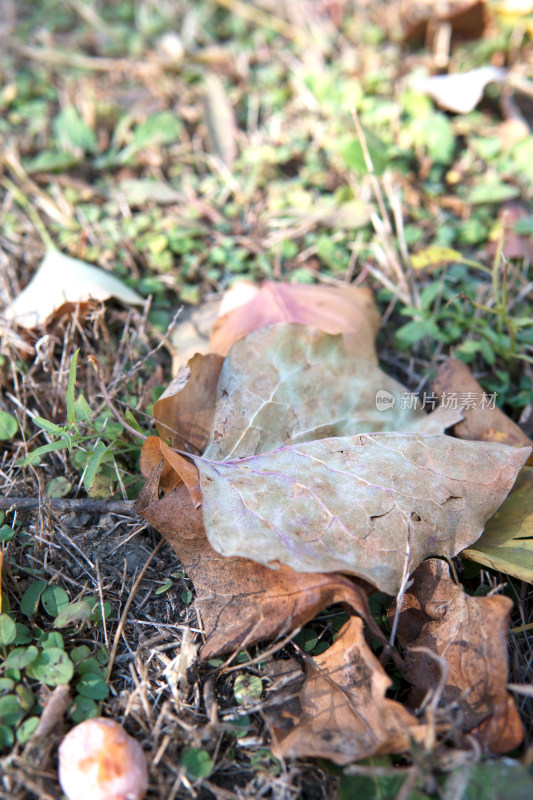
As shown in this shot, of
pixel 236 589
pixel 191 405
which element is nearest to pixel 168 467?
pixel 191 405

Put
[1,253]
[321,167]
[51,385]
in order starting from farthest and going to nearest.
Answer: [321,167] < [1,253] < [51,385]

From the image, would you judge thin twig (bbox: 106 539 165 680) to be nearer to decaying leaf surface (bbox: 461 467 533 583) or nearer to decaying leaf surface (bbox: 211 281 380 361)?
decaying leaf surface (bbox: 211 281 380 361)

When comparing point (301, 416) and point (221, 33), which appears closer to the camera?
point (301, 416)

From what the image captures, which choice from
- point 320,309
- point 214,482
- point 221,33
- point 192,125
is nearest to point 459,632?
point 214,482

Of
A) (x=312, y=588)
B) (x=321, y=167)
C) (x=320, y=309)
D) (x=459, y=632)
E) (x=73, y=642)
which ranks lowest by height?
(x=73, y=642)

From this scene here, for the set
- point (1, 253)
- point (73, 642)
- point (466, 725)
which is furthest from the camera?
point (1, 253)

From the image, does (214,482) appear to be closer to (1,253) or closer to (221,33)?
(1,253)
